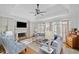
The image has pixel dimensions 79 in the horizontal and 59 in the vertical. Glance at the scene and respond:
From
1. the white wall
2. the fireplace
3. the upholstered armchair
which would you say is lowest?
the upholstered armchair

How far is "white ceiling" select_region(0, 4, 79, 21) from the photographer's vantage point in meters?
2.09

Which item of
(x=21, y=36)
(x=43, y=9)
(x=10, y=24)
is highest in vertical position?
(x=43, y=9)

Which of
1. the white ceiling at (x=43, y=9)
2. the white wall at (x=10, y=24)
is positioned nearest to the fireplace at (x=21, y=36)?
the white wall at (x=10, y=24)

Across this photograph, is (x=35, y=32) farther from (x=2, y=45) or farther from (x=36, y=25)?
(x=2, y=45)

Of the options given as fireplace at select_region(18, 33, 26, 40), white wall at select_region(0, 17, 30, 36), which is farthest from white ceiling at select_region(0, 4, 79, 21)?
fireplace at select_region(18, 33, 26, 40)

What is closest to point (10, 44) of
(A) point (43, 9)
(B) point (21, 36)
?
(B) point (21, 36)

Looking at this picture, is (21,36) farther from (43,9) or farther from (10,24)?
(43,9)

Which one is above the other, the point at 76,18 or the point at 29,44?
the point at 76,18

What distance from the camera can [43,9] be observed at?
2.13 meters

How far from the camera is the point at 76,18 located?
2.07 meters

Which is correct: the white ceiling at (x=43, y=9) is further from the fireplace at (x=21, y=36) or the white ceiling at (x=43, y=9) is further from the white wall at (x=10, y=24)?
the fireplace at (x=21, y=36)

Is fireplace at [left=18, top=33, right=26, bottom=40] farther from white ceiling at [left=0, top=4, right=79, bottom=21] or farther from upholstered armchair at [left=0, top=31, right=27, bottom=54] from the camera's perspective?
white ceiling at [left=0, top=4, right=79, bottom=21]
